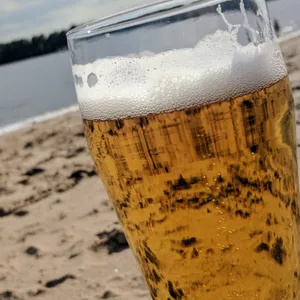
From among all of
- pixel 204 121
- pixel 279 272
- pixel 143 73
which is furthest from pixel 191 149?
pixel 279 272

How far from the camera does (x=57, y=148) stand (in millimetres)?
4238

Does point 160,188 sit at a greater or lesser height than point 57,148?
greater

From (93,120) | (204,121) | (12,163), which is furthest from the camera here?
(12,163)

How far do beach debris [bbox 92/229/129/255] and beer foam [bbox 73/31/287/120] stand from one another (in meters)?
1.56

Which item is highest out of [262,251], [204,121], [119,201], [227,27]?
[227,27]

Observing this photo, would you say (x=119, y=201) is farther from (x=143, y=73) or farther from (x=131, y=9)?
(x=131, y=9)

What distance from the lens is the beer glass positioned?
0.95 metres

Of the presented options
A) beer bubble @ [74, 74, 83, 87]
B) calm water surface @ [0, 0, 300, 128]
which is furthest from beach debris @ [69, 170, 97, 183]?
calm water surface @ [0, 0, 300, 128]

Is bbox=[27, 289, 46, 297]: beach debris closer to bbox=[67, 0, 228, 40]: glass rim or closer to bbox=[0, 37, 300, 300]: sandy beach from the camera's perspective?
bbox=[0, 37, 300, 300]: sandy beach

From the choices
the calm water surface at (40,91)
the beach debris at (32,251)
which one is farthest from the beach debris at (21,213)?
the calm water surface at (40,91)

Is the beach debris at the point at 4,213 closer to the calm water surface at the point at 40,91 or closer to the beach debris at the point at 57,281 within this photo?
the beach debris at the point at 57,281

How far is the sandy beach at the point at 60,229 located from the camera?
231 cm

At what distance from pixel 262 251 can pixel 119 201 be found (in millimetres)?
266

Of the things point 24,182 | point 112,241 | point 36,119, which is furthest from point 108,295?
point 36,119
